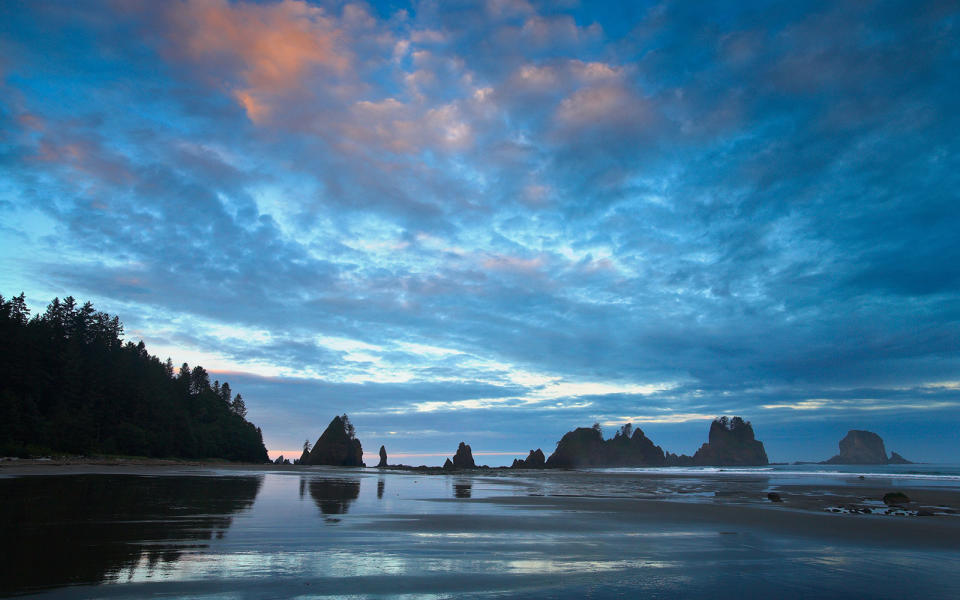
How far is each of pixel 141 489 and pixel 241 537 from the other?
15.6 m

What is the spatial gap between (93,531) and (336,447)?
110763 millimetres

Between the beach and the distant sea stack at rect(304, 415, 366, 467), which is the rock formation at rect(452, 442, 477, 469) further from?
the beach

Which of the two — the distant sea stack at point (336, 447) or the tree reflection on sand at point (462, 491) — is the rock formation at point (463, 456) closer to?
the distant sea stack at point (336, 447)

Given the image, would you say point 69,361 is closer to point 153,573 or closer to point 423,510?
point 423,510

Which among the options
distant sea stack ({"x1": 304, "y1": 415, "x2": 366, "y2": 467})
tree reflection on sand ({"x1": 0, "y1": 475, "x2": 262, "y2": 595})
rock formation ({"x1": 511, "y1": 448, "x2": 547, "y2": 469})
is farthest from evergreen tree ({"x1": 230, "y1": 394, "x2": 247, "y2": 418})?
tree reflection on sand ({"x1": 0, "y1": 475, "x2": 262, "y2": 595})

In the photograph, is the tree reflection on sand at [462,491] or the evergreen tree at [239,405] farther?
the evergreen tree at [239,405]

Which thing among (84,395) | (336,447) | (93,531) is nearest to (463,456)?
(336,447)

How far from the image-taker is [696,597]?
7.63m

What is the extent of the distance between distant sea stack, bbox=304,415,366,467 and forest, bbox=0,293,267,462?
32.3 m

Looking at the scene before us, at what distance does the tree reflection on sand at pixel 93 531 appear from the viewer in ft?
25.9

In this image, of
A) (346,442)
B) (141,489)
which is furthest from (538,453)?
(141,489)

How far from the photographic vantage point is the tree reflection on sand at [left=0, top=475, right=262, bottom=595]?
7.88 meters

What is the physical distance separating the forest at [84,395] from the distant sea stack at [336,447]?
3227 centimetres

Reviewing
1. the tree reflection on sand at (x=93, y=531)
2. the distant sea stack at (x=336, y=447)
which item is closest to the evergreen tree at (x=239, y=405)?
the distant sea stack at (x=336, y=447)
